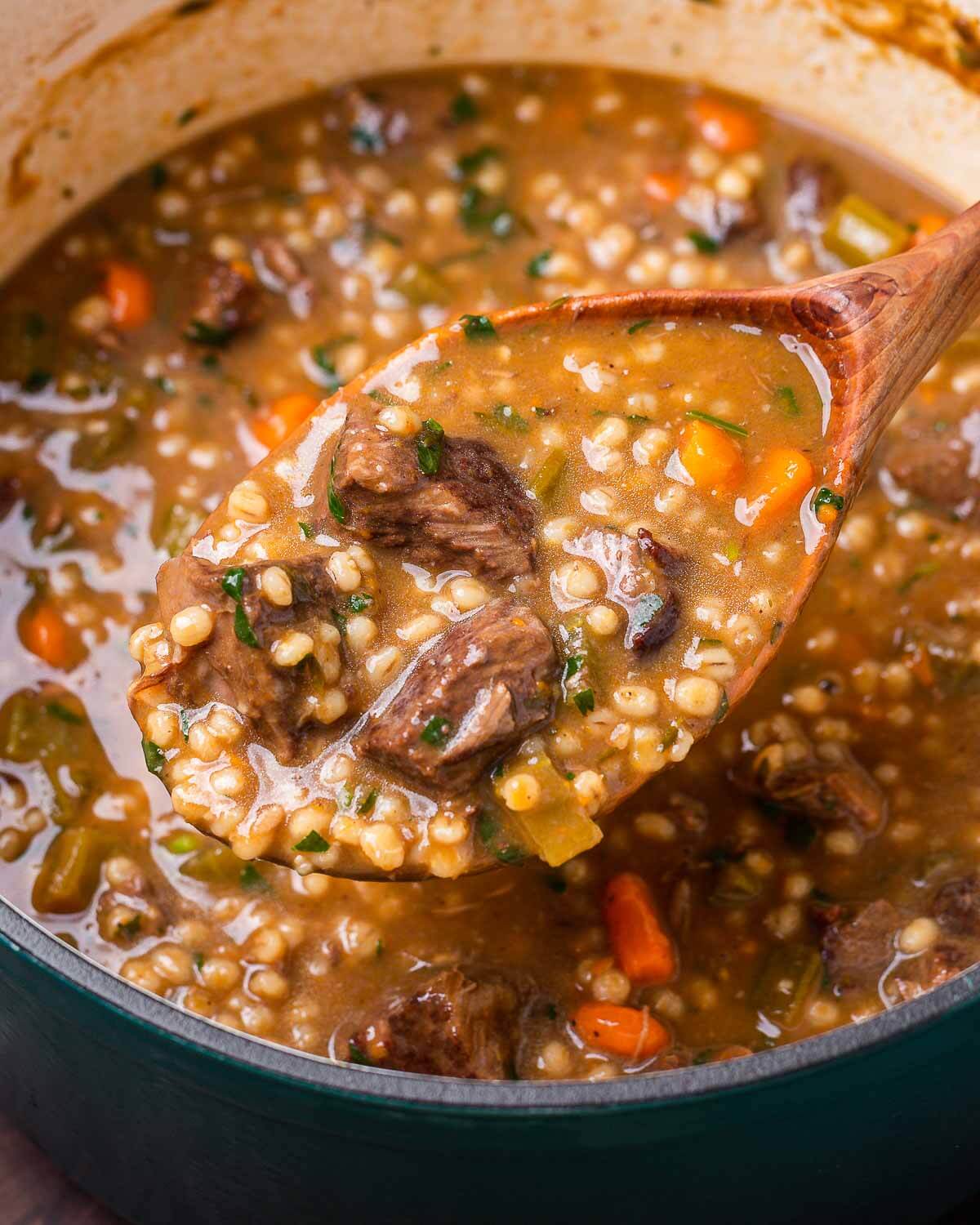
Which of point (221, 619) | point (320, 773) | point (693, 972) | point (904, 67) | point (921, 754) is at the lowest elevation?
point (693, 972)

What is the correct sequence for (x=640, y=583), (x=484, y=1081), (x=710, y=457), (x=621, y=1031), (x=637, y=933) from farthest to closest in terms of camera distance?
(x=637, y=933), (x=621, y=1031), (x=710, y=457), (x=640, y=583), (x=484, y=1081)

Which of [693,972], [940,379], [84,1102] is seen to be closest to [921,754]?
[693,972]

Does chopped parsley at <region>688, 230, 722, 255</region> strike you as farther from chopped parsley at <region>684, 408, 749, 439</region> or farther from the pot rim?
the pot rim

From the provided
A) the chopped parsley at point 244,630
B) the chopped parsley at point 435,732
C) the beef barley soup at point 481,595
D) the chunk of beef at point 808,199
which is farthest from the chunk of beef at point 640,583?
the chunk of beef at point 808,199

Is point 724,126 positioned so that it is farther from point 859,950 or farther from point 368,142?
point 859,950

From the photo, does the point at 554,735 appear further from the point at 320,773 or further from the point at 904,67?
the point at 904,67

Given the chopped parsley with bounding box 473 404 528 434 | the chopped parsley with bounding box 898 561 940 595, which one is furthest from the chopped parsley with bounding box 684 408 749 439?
the chopped parsley with bounding box 898 561 940 595

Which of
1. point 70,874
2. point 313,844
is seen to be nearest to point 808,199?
point 313,844
